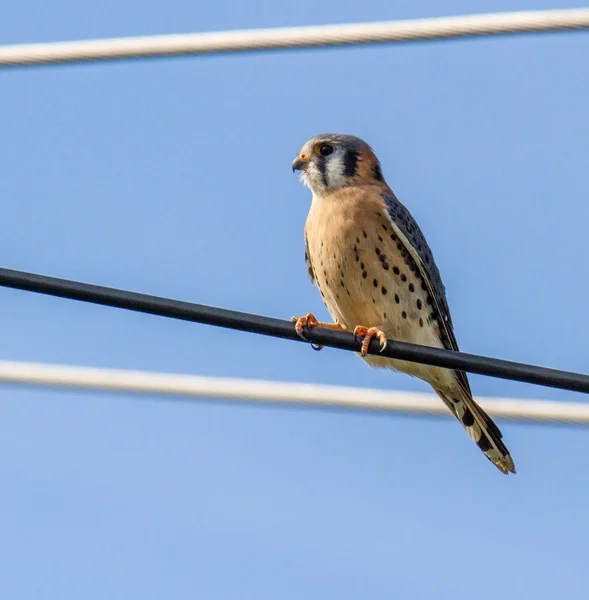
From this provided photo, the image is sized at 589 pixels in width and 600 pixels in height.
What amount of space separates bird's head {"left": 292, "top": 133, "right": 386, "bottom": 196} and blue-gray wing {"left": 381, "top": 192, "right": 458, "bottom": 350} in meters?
0.25

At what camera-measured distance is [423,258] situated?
6340 mm

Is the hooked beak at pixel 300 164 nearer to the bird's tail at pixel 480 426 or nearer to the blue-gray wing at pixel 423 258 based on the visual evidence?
the blue-gray wing at pixel 423 258

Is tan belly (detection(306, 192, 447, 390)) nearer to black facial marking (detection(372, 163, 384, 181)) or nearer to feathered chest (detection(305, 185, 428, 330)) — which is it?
feathered chest (detection(305, 185, 428, 330))

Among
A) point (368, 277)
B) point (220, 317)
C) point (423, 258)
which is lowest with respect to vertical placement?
point (220, 317)

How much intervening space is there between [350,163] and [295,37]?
0.83 metres

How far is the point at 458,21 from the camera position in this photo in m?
6.18

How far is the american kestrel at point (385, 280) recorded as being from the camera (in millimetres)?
6148

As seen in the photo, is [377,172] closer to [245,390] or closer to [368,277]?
[368,277]

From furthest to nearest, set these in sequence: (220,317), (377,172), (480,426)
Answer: (377,172) → (480,426) → (220,317)

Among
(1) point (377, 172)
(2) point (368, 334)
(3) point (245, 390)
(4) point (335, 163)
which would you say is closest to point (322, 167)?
(4) point (335, 163)

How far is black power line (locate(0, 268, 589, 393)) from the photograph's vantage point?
12.2 ft

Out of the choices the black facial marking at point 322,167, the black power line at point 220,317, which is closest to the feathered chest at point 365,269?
the black facial marking at point 322,167

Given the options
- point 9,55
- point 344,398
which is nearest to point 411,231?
point 344,398

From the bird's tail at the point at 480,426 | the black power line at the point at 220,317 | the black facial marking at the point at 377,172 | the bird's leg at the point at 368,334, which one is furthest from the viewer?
the black facial marking at the point at 377,172
